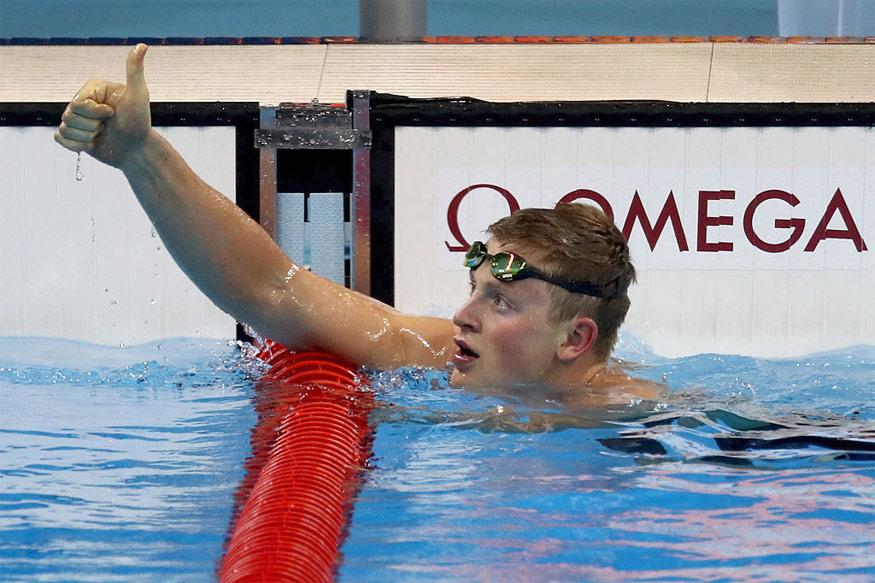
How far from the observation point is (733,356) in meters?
4.19

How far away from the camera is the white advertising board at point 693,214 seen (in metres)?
4.24

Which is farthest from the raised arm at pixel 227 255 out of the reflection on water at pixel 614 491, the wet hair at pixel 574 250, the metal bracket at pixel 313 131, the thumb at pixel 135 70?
the metal bracket at pixel 313 131

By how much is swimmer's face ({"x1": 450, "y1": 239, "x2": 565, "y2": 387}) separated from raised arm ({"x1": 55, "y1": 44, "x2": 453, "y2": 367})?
0.73ft

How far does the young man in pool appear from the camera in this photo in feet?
7.41

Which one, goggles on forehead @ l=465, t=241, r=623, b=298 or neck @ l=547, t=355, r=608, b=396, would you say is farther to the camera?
neck @ l=547, t=355, r=608, b=396

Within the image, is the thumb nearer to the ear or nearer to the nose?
the nose

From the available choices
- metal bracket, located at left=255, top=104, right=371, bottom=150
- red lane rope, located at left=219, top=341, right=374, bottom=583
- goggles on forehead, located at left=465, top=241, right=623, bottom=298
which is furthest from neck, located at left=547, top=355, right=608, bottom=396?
metal bracket, located at left=255, top=104, right=371, bottom=150

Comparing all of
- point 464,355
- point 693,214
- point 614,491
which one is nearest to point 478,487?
point 614,491

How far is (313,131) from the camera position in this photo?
4297mm

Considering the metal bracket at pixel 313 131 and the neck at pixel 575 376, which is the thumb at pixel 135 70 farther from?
the metal bracket at pixel 313 131

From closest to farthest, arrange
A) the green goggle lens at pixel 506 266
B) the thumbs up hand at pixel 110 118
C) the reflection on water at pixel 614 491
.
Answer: the reflection on water at pixel 614 491
the thumbs up hand at pixel 110 118
the green goggle lens at pixel 506 266

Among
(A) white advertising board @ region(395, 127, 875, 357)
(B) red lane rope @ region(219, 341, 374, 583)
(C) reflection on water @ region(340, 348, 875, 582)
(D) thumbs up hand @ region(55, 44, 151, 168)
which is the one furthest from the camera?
(A) white advertising board @ region(395, 127, 875, 357)

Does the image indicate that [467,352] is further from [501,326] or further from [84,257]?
[84,257]

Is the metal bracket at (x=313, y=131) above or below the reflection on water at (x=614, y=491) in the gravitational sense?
above
